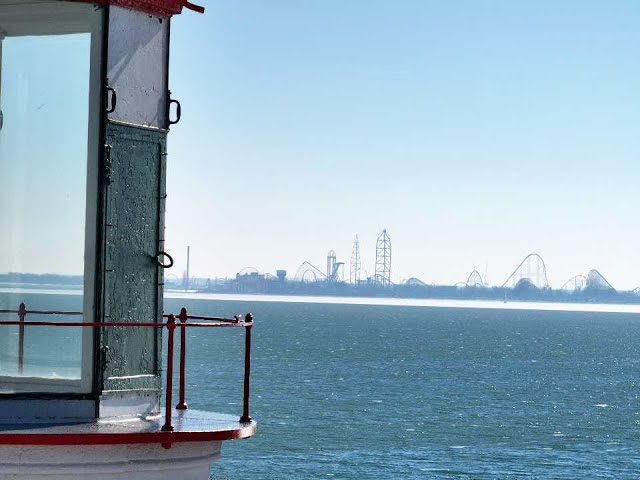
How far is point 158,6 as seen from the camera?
7945 mm

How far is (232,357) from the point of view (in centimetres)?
10562

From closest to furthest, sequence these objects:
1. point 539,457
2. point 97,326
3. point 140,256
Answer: point 97,326
point 140,256
point 539,457

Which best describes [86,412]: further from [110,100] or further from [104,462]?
[110,100]

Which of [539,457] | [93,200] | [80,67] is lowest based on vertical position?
[539,457]

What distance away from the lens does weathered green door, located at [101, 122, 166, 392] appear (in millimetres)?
7535

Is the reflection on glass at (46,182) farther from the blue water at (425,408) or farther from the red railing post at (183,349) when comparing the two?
the blue water at (425,408)

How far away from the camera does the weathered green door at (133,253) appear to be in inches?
297

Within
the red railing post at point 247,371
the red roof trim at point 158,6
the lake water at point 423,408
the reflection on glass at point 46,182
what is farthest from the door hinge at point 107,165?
the red railing post at point 247,371

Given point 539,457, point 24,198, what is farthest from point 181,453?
point 539,457

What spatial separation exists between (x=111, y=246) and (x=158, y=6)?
4.86 feet

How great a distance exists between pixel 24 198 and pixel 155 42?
1.25 m

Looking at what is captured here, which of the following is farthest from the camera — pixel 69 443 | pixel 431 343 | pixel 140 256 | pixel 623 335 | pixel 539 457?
pixel 623 335

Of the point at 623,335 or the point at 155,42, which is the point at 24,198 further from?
the point at 623,335

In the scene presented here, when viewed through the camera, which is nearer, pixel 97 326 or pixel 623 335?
pixel 97 326
